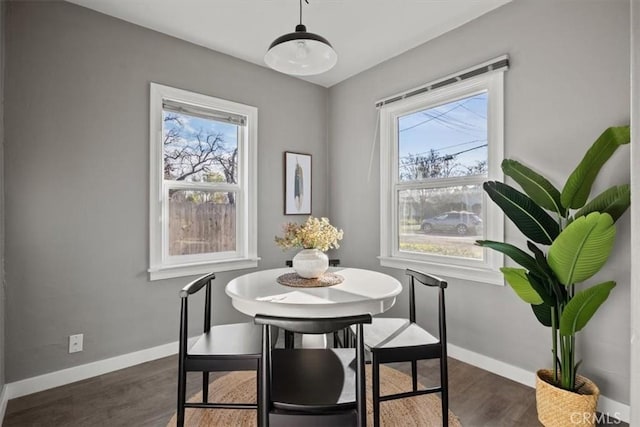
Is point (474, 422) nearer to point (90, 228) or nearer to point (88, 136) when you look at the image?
point (90, 228)

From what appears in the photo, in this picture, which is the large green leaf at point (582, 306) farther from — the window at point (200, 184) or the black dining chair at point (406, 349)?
the window at point (200, 184)

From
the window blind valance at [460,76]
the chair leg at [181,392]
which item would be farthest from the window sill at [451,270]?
the chair leg at [181,392]

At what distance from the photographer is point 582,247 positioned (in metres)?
1.63

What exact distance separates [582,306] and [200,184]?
2.84 metres

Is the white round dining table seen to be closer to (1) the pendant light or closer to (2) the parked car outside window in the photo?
(2) the parked car outside window

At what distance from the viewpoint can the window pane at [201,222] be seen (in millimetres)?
2889

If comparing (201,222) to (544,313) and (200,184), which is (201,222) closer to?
(200,184)

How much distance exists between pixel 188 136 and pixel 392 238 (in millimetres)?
2123

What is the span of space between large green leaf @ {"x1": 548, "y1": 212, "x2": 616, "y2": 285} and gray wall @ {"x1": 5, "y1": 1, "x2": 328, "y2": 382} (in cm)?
269

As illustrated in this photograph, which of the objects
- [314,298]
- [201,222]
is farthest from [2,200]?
[314,298]

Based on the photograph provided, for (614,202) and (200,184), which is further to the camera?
(200,184)

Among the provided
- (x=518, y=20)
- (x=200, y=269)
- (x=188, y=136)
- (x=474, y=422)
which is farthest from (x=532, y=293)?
(x=188, y=136)

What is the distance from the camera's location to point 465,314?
267 cm

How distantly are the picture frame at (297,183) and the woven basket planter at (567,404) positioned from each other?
8.22 ft
